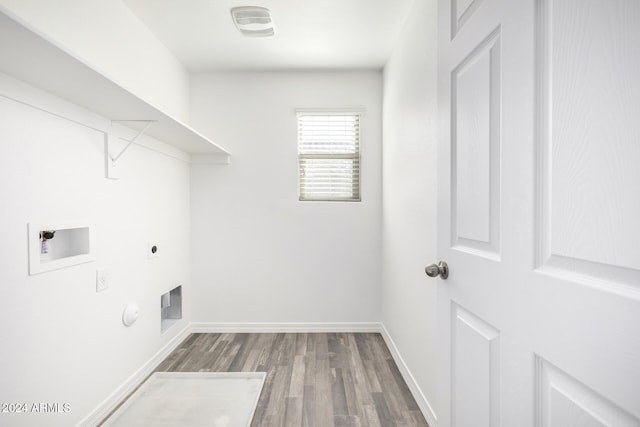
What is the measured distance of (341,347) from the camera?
2832 millimetres

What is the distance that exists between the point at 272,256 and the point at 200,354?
3.33 ft

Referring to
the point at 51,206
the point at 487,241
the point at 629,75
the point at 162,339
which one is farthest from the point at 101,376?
the point at 629,75

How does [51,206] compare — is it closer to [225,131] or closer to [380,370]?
[225,131]

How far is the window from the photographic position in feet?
10.6

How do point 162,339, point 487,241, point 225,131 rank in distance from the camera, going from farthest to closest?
point 225,131 < point 162,339 < point 487,241

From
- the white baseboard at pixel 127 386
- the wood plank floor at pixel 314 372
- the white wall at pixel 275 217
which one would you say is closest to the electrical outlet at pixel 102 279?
the white baseboard at pixel 127 386

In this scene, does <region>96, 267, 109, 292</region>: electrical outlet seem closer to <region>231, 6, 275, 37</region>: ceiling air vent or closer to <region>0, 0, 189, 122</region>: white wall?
<region>0, 0, 189, 122</region>: white wall

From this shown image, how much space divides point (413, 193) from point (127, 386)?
86.1 inches

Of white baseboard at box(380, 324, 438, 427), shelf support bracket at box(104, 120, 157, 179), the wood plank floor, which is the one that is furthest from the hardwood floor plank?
shelf support bracket at box(104, 120, 157, 179)

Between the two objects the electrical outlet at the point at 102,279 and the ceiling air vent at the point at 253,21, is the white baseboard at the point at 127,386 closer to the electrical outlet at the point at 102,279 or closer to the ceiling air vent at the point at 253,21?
the electrical outlet at the point at 102,279

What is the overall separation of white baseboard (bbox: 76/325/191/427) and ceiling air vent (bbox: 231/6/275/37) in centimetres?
248

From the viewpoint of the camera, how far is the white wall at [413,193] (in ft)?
6.03

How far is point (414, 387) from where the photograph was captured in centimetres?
208

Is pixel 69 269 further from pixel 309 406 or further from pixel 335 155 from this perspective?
pixel 335 155
